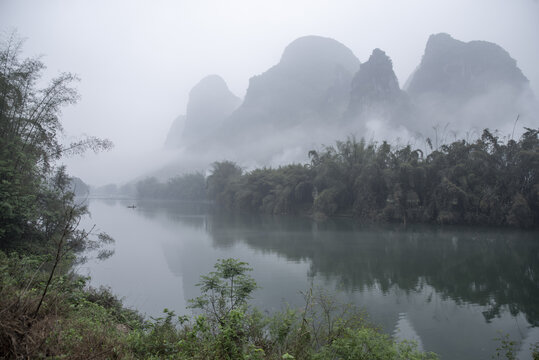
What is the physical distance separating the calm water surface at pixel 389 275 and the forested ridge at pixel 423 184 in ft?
7.52

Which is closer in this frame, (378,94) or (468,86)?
(378,94)

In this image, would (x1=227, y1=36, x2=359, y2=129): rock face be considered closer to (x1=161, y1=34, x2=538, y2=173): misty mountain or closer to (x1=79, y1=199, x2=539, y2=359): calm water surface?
(x1=161, y1=34, x2=538, y2=173): misty mountain

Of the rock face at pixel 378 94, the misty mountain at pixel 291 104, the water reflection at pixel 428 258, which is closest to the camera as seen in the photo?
the water reflection at pixel 428 258

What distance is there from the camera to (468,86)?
7394cm

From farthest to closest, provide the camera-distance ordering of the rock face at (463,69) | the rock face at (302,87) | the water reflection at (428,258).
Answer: the rock face at (302,87), the rock face at (463,69), the water reflection at (428,258)

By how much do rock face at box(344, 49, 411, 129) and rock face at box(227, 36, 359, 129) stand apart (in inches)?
619

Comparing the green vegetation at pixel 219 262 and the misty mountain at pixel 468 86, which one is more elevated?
the misty mountain at pixel 468 86

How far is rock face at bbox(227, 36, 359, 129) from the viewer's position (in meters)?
91.9

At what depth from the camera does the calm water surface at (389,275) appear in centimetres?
593

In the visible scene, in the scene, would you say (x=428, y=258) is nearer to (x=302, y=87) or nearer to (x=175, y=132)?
(x=302, y=87)

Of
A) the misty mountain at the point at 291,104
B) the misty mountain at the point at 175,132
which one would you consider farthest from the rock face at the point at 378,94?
the misty mountain at the point at 175,132

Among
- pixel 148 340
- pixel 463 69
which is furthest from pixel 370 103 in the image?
pixel 148 340

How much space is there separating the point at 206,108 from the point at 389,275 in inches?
5868

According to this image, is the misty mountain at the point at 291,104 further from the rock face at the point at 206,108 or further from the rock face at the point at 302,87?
the rock face at the point at 206,108
